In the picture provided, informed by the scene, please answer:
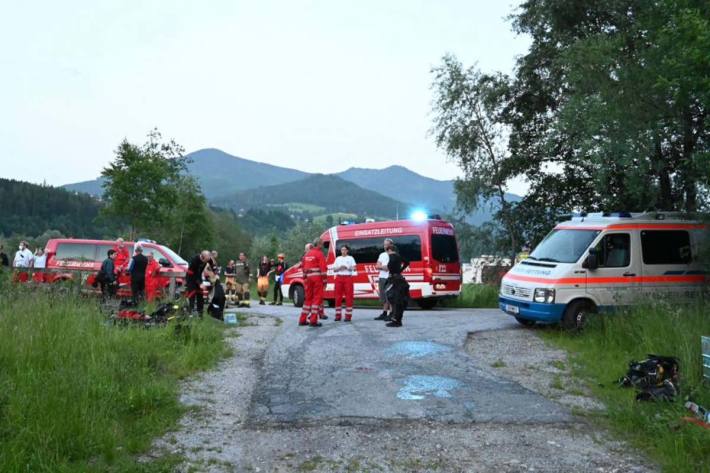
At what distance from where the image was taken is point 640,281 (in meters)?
11.7

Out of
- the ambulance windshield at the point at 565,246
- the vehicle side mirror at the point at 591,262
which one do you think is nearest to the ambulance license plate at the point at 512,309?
the ambulance windshield at the point at 565,246

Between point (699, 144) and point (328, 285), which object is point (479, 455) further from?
point (328, 285)

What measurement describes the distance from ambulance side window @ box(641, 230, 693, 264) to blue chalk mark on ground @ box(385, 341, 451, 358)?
4793 mm

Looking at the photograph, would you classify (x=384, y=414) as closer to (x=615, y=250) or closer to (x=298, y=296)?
(x=615, y=250)

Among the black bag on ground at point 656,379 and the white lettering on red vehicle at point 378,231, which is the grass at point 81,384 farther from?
the white lettering on red vehicle at point 378,231

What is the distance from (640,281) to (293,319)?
23.3ft

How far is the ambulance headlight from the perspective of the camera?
36.8 feet

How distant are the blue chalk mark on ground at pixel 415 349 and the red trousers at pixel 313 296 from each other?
8.77 feet

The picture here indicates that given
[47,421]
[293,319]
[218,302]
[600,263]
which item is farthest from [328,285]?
[47,421]

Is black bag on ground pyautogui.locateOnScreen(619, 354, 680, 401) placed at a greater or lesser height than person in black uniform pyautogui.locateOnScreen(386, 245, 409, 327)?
lesser

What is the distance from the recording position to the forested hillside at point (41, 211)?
81875 millimetres

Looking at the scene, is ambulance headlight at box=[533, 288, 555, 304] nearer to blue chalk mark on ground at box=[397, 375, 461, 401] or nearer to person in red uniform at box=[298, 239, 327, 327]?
person in red uniform at box=[298, 239, 327, 327]

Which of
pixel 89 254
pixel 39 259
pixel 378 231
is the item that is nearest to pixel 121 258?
pixel 89 254

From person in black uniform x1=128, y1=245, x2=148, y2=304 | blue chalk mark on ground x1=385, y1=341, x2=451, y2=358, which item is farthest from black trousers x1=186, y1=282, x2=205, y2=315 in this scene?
blue chalk mark on ground x1=385, y1=341, x2=451, y2=358
